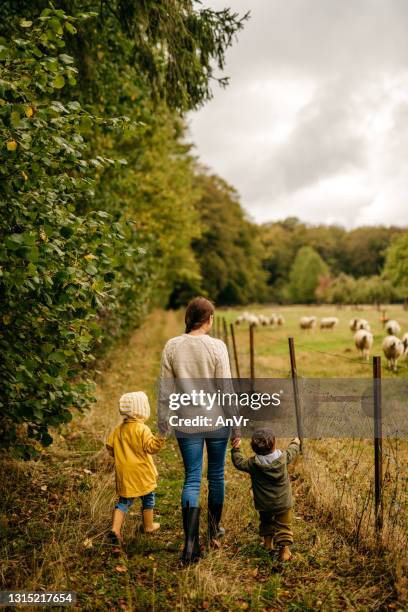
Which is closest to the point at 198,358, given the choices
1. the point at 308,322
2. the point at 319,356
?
the point at 319,356

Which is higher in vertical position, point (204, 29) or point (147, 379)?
point (204, 29)

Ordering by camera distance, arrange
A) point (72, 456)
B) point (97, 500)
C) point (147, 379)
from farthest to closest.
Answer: point (147, 379) < point (72, 456) < point (97, 500)

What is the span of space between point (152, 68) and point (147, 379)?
7154 millimetres

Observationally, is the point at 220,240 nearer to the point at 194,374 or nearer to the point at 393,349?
the point at 393,349

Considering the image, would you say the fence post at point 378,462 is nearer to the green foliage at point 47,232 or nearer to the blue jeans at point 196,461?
the blue jeans at point 196,461

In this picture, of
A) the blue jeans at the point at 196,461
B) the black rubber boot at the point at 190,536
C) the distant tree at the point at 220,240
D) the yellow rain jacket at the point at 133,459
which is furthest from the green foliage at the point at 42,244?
the distant tree at the point at 220,240

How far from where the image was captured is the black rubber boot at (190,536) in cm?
387

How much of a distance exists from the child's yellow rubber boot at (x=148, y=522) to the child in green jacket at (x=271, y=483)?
104cm

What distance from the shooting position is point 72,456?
635 centimetres

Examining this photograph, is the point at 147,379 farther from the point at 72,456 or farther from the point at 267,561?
the point at 267,561

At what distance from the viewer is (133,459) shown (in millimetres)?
4273

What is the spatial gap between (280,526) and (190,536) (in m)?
0.76

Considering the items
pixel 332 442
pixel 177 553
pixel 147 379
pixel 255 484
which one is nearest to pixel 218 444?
pixel 255 484

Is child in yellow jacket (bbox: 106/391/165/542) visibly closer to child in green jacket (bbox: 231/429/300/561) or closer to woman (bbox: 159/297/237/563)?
woman (bbox: 159/297/237/563)
